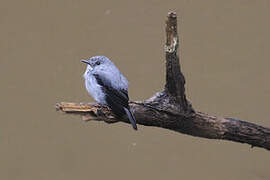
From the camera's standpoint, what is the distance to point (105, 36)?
11.7 ft

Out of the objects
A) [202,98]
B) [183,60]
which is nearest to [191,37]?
[183,60]

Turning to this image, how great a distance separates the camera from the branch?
2600mm

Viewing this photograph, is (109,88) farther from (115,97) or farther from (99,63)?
(99,63)

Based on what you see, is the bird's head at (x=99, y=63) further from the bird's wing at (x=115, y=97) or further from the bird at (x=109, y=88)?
the bird's wing at (x=115, y=97)

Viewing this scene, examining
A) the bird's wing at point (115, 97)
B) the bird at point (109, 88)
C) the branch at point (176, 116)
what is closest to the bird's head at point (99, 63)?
the bird at point (109, 88)

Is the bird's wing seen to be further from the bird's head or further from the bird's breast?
the bird's head

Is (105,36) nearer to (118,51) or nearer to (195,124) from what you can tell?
(118,51)

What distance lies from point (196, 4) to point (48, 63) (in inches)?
40.5

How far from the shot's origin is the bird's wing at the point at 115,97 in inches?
104

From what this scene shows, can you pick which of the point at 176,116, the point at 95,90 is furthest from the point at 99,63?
the point at 176,116

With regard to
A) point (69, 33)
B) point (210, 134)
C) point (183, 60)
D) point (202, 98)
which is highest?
point (69, 33)

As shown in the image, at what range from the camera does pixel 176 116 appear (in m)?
2.67

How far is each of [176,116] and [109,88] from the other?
1.18ft

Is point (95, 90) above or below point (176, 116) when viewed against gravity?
above
